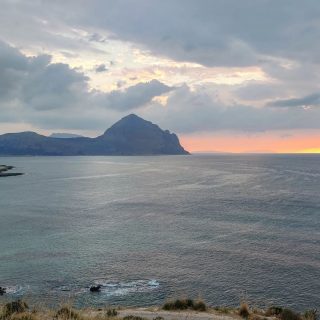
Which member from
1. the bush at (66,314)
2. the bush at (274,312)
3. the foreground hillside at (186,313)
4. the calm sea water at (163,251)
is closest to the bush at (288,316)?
the foreground hillside at (186,313)

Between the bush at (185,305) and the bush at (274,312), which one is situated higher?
the bush at (185,305)

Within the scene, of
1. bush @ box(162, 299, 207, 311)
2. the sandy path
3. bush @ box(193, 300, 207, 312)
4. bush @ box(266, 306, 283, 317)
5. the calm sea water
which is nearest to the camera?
the sandy path

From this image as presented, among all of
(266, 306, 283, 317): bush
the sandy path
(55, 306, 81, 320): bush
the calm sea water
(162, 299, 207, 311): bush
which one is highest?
(55, 306, 81, 320): bush

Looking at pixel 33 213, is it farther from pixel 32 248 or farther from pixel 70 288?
pixel 70 288

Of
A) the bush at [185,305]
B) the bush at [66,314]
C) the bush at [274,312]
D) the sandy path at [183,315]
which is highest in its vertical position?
the bush at [66,314]

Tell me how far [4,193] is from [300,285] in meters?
127

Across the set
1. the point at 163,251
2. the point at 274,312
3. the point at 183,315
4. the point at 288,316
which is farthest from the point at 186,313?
the point at 163,251

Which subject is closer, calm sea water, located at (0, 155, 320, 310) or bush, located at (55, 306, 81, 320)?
bush, located at (55, 306, 81, 320)

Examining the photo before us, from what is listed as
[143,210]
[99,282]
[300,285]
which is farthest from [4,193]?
[300,285]

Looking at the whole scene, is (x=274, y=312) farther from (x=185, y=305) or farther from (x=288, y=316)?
(x=185, y=305)

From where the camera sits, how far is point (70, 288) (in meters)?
47.8

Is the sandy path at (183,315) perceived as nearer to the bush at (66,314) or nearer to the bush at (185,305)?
the bush at (185,305)

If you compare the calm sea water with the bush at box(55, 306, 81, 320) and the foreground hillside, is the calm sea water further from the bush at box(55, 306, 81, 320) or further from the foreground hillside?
the bush at box(55, 306, 81, 320)

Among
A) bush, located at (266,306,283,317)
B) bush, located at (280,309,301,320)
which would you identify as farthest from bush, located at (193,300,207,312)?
bush, located at (280,309,301,320)
